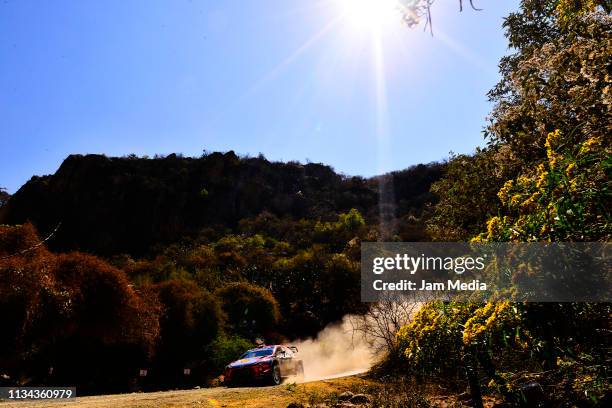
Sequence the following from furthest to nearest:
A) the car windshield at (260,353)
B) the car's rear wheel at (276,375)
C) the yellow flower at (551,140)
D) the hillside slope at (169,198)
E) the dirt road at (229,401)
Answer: the hillside slope at (169,198) < the car windshield at (260,353) < the car's rear wheel at (276,375) < the dirt road at (229,401) < the yellow flower at (551,140)

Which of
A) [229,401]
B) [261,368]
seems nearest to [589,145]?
[229,401]

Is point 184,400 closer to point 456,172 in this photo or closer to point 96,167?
point 456,172

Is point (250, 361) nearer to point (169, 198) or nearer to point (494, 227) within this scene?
point (494, 227)

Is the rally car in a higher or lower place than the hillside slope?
lower

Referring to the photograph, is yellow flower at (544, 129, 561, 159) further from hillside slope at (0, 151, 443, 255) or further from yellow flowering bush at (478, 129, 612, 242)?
Answer: hillside slope at (0, 151, 443, 255)

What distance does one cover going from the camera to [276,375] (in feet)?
46.0

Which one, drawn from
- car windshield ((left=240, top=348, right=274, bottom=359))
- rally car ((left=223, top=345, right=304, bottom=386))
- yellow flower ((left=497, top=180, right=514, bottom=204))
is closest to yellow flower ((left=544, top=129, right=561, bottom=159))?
yellow flower ((left=497, top=180, right=514, bottom=204))

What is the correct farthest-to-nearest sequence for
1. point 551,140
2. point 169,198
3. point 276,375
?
1. point 169,198
2. point 276,375
3. point 551,140

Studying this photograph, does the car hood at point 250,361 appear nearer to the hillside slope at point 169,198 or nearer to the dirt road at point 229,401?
the dirt road at point 229,401

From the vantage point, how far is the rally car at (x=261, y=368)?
539 inches

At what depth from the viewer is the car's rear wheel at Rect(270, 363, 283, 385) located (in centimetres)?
1384

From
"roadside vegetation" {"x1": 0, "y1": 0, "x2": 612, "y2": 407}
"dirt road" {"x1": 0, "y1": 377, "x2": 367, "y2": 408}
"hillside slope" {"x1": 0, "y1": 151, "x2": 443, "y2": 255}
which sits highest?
"hillside slope" {"x1": 0, "y1": 151, "x2": 443, "y2": 255}

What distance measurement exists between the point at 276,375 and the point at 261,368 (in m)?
0.64

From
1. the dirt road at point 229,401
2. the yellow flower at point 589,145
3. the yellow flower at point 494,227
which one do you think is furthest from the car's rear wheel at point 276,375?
the yellow flower at point 589,145
